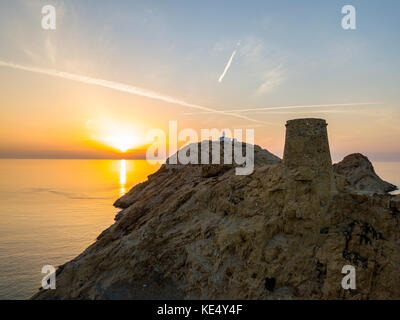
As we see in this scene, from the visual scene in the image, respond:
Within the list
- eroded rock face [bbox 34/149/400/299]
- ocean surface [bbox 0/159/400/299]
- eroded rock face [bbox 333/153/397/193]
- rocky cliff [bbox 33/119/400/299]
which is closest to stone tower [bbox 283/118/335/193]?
rocky cliff [bbox 33/119/400/299]

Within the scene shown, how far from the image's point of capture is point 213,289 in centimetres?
1425

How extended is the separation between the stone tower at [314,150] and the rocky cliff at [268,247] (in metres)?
0.06

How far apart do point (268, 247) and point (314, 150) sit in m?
6.22

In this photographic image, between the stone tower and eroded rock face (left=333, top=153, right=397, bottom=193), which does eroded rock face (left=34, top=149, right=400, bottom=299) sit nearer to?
the stone tower

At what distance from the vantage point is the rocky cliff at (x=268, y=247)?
12625 millimetres

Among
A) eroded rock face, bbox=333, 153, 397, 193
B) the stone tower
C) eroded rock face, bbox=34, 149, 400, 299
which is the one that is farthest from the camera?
eroded rock face, bbox=333, 153, 397, 193

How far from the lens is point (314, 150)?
1423cm

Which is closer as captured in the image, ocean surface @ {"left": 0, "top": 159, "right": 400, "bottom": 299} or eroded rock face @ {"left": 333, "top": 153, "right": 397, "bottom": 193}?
ocean surface @ {"left": 0, "top": 159, "right": 400, "bottom": 299}

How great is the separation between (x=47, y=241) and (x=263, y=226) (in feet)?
121

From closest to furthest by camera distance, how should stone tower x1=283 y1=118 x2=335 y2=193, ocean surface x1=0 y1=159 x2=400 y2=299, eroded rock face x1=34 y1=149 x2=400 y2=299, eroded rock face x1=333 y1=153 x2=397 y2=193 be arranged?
eroded rock face x1=34 y1=149 x2=400 y2=299, stone tower x1=283 y1=118 x2=335 y2=193, ocean surface x1=0 y1=159 x2=400 y2=299, eroded rock face x1=333 y1=153 x2=397 y2=193

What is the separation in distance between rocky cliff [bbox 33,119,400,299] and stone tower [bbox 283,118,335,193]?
58 mm

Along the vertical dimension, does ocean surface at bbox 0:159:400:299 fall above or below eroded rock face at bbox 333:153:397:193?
below

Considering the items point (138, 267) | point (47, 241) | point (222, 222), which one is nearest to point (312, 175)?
point (222, 222)

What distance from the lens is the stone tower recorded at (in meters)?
14.1
